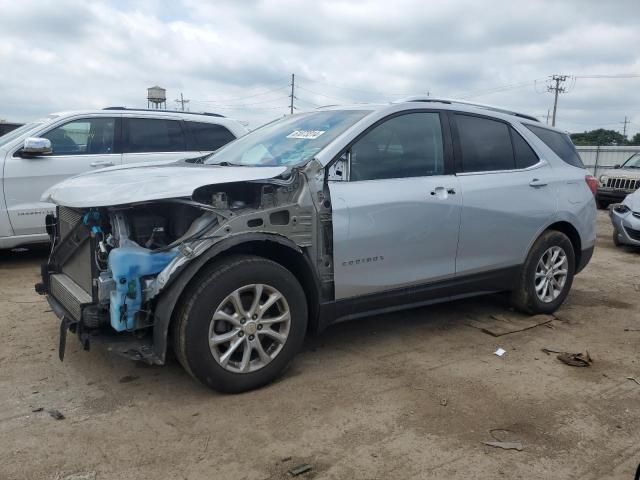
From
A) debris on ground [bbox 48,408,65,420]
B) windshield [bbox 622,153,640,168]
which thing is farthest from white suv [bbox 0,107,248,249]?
windshield [bbox 622,153,640,168]

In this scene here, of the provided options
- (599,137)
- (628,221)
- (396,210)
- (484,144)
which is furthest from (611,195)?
(599,137)

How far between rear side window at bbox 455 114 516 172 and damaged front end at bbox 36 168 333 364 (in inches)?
59.0

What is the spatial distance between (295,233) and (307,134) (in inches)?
38.2

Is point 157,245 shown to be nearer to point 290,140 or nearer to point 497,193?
point 290,140

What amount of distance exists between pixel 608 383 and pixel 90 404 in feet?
11.1

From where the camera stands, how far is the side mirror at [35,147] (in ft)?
20.5

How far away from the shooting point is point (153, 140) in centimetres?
754

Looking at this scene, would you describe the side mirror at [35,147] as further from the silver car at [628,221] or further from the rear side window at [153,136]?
the silver car at [628,221]

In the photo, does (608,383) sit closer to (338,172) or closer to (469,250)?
(469,250)

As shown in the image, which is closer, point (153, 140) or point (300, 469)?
point (300, 469)

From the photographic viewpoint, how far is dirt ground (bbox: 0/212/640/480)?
2.78 metres

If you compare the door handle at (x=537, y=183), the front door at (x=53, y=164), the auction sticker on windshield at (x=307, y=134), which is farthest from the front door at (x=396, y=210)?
the front door at (x=53, y=164)

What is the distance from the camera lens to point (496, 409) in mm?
3395

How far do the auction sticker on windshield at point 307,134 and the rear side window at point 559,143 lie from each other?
219 cm
